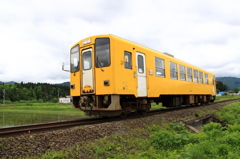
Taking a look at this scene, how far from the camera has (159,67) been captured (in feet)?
33.9

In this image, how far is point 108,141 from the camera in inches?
189

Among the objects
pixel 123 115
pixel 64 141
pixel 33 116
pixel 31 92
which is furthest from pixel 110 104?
pixel 31 92

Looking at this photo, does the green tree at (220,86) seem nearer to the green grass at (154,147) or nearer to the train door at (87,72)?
the train door at (87,72)

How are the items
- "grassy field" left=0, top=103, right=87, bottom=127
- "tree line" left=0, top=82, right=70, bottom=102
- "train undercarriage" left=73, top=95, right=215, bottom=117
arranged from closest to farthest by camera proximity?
"train undercarriage" left=73, top=95, right=215, bottom=117, "grassy field" left=0, top=103, right=87, bottom=127, "tree line" left=0, top=82, right=70, bottom=102

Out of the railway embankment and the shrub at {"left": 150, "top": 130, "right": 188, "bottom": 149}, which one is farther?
the shrub at {"left": 150, "top": 130, "right": 188, "bottom": 149}

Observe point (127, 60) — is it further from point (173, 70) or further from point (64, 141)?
point (173, 70)

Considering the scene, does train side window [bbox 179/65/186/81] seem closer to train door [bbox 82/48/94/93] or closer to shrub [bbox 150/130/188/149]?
train door [bbox 82/48/94/93]

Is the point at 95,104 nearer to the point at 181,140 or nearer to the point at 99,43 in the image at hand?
the point at 99,43

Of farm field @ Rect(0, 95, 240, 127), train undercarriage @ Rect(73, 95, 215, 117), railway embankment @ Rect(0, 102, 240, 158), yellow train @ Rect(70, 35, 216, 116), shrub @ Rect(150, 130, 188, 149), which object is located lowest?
farm field @ Rect(0, 95, 240, 127)

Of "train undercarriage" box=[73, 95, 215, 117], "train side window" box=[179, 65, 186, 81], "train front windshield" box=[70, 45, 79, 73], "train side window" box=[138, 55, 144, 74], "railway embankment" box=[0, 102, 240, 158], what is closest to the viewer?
"railway embankment" box=[0, 102, 240, 158]

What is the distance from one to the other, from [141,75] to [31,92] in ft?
330

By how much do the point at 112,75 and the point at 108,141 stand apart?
303 centimetres

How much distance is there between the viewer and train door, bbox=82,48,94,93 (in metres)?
8.04

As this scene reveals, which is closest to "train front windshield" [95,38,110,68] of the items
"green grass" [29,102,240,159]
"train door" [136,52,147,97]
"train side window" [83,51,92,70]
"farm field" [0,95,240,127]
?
"train side window" [83,51,92,70]
